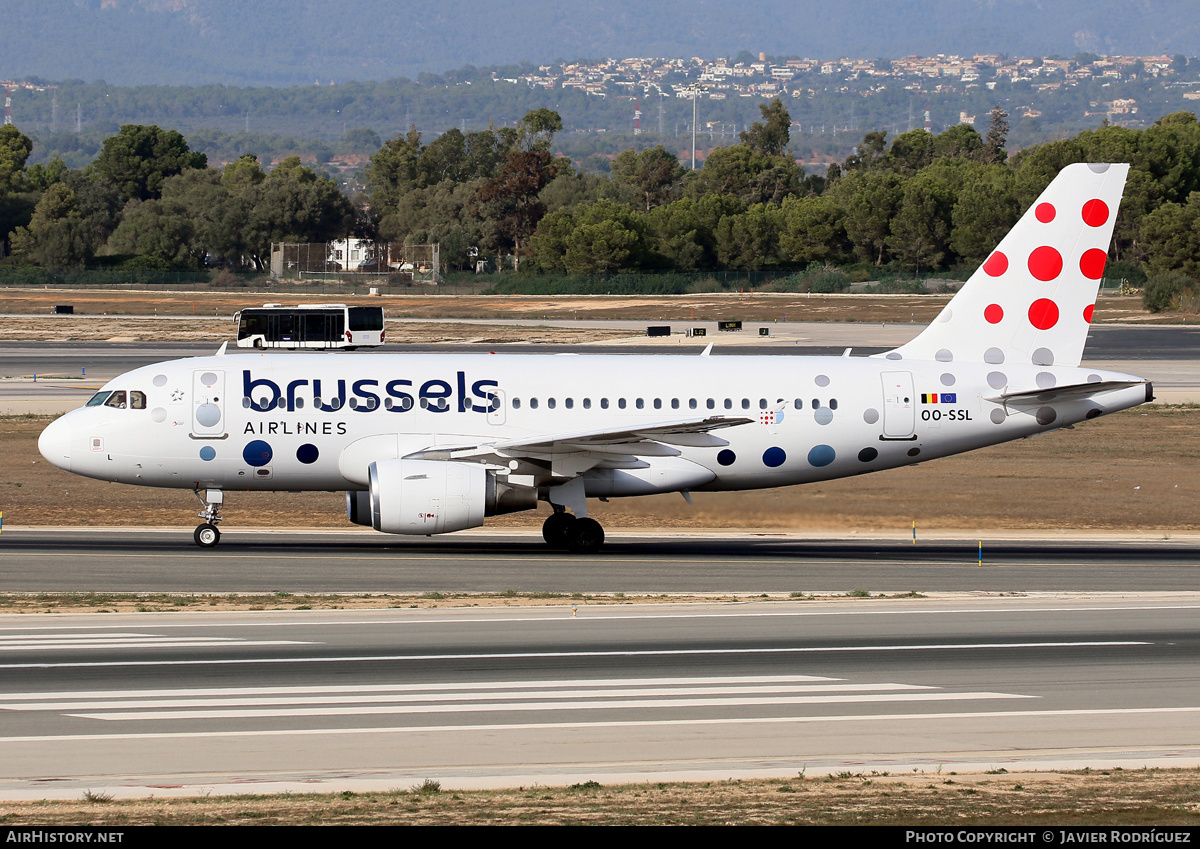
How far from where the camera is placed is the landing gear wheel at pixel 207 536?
2970 cm

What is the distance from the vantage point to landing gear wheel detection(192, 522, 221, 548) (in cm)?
2970

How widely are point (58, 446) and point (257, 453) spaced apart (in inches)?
168

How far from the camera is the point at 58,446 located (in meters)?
29.7

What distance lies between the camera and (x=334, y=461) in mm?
29766

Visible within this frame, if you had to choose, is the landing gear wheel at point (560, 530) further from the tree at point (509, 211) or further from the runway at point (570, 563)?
the tree at point (509, 211)

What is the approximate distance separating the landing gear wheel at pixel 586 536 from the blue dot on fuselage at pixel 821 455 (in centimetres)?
507

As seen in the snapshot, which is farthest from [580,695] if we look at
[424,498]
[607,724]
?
[424,498]

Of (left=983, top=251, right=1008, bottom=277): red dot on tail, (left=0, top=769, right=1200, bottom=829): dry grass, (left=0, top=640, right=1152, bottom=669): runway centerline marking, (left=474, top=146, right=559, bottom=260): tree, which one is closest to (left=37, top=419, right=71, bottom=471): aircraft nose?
(left=0, top=640, right=1152, bottom=669): runway centerline marking

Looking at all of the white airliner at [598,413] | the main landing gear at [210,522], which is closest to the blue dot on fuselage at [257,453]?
the white airliner at [598,413]

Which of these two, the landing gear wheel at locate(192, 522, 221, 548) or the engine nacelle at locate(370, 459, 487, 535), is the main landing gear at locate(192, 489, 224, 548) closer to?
the landing gear wheel at locate(192, 522, 221, 548)

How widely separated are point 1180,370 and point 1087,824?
2618 inches

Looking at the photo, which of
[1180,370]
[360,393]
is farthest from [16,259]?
[360,393]
